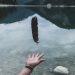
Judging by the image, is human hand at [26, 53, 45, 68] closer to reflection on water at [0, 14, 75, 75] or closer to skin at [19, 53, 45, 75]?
skin at [19, 53, 45, 75]

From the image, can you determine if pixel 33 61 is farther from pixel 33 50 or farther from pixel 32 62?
pixel 33 50

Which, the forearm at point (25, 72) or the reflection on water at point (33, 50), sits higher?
the reflection on water at point (33, 50)

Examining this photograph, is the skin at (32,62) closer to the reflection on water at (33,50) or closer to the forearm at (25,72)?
the forearm at (25,72)

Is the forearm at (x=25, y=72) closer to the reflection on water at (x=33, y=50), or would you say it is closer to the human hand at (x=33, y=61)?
the human hand at (x=33, y=61)

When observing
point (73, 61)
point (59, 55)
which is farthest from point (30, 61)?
point (59, 55)

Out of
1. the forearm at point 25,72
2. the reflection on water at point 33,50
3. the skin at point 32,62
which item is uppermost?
the reflection on water at point 33,50

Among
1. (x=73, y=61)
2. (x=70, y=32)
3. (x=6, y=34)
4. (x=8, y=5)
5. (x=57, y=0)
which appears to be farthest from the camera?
(x=57, y=0)

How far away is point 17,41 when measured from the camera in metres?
11.0

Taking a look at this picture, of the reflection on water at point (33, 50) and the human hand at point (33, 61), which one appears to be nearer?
the human hand at point (33, 61)

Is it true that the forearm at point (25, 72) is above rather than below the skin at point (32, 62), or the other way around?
below

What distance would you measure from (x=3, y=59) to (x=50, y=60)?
102 centimetres

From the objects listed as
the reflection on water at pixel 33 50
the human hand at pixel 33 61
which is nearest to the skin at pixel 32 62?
the human hand at pixel 33 61

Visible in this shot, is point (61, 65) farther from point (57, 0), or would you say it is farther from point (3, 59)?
point (57, 0)

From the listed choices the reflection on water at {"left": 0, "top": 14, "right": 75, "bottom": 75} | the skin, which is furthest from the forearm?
the reflection on water at {"left": 0, "top": 14, "right": 75, "bottom": 75}
